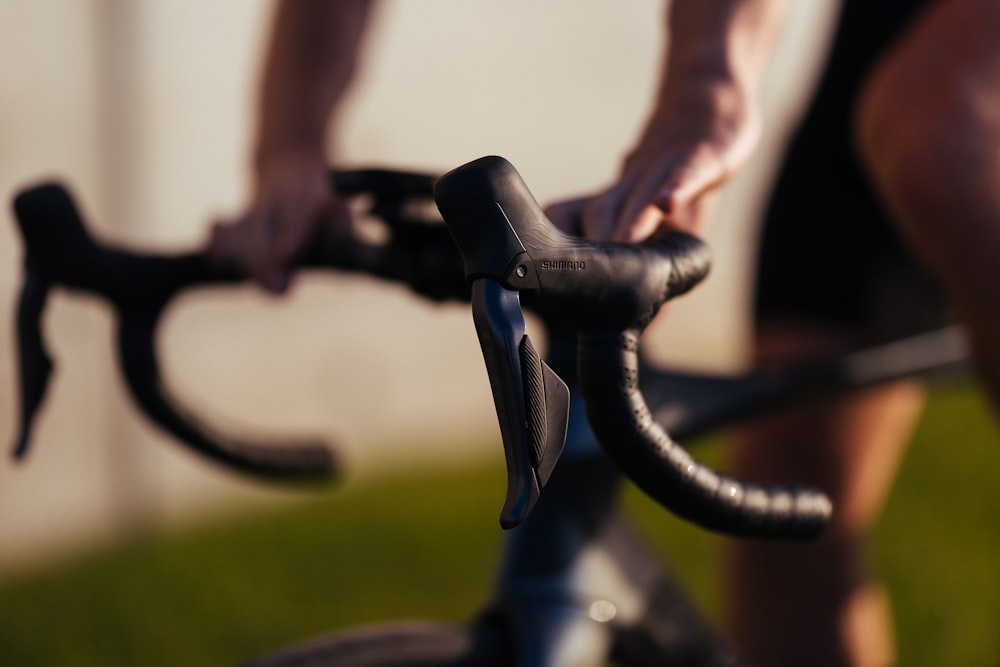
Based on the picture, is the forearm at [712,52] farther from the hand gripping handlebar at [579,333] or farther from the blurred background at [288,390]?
the blurred background at [288,390]

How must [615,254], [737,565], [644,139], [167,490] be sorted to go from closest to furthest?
[615,254], [644,139], [737,565], [167,490]

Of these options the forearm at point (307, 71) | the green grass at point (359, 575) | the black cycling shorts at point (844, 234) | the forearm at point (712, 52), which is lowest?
the green grass at point (359, 575)

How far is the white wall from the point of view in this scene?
228 centimetres

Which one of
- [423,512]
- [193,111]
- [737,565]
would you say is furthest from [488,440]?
[737,565]

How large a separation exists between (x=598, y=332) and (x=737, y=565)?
2.90 feet

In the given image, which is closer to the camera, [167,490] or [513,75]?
[167,490]

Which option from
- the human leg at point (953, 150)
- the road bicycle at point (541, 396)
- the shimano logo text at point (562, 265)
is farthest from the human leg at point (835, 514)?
the shimano logo text at point (562, 265)

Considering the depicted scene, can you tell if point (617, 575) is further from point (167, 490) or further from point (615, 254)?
point (167, 490)

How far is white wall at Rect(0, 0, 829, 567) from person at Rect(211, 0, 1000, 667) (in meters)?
0.78

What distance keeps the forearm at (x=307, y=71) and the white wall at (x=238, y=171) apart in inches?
41.5

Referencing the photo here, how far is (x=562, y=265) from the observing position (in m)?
0.61

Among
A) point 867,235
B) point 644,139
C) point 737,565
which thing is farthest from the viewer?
point 737,565

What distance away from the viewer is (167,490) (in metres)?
2.59

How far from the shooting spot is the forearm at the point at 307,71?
0.97 meters
